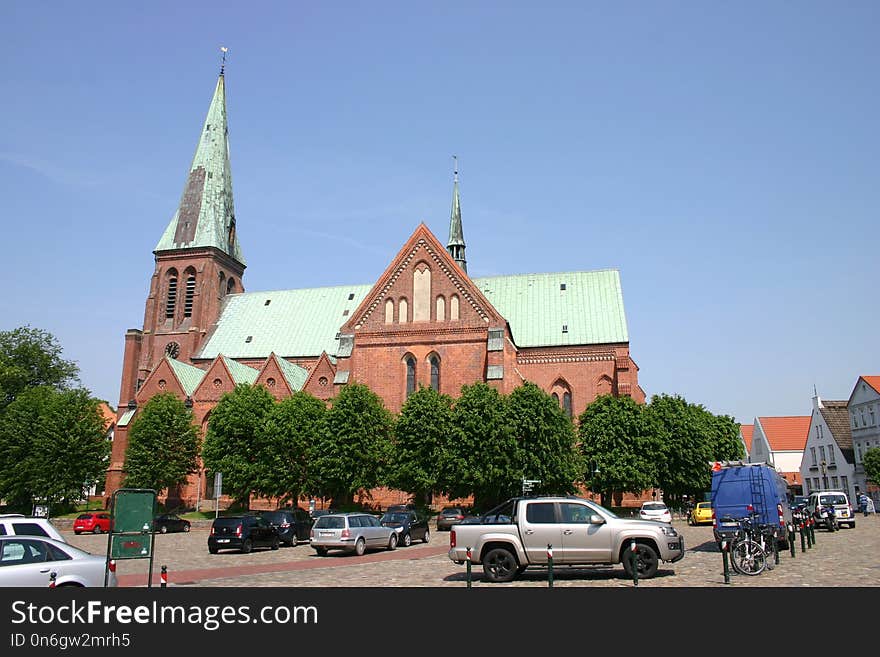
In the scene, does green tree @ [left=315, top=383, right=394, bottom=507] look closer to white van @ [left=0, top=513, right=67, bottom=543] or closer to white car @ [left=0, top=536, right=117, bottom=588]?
white van @ [left=0, top=513, right=67, bottom=543]

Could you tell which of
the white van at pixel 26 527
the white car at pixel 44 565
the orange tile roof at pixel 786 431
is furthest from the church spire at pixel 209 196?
the orange tile roof at pixel 786 431

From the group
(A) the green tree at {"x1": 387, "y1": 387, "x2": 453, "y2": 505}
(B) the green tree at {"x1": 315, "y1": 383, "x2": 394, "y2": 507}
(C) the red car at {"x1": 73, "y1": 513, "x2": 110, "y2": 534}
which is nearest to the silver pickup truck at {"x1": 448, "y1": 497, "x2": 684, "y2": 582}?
(A) the green tree at {"x1": 387, "y1": 387, "x2": 453, "y2": 505}

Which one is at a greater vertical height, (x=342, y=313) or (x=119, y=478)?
(x=342, y=313)

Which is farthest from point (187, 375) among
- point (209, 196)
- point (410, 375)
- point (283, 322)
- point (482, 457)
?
point (482, 457)

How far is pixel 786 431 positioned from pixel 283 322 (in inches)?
2582

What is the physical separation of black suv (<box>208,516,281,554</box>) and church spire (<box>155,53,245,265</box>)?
1757 inches

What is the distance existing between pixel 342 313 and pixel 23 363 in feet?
127

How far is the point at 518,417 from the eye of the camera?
4338cm

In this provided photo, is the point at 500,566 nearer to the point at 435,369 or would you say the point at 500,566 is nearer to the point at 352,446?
the point at 352,446

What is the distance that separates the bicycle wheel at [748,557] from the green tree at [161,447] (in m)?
45.1
